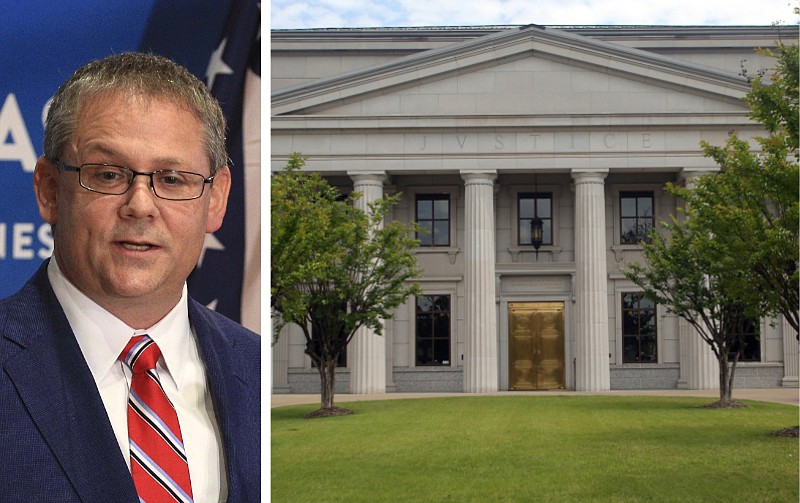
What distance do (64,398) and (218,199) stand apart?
1.17 meters

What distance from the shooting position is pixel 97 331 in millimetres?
4750

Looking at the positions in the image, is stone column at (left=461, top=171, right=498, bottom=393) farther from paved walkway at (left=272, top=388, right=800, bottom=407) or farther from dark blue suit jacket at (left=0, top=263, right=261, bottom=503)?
dark blue suit jacket at (left=0, top=263, right=261, bottom=503)

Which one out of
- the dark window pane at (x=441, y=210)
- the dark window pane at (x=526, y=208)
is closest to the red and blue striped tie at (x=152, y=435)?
the dark window pane at (x=441, y=210)

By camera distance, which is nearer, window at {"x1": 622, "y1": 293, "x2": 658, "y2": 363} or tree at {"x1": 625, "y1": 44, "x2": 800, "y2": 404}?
tree at {"x1": 625, "y1": 44, "x2": 800, "y2": 404}

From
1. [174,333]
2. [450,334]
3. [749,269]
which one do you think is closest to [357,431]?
[749,269]

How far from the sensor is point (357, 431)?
70.1 feet

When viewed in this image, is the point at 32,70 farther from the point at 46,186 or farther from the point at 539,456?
the point at 539,456

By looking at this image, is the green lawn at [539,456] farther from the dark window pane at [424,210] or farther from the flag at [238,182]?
the dark window pane at [424,210]

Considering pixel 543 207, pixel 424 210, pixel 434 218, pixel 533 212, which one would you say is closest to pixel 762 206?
pixel 533 212

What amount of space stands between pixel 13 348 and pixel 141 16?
1.67 metres

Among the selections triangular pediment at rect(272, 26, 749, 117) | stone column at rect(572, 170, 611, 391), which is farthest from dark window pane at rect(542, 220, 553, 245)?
triangular pediment at rect(272, 26, 749, 117)

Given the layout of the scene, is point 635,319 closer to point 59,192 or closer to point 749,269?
point 749,269

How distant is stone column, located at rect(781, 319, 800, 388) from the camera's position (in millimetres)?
38969

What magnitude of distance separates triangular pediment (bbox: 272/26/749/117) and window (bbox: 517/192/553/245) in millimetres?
4043
